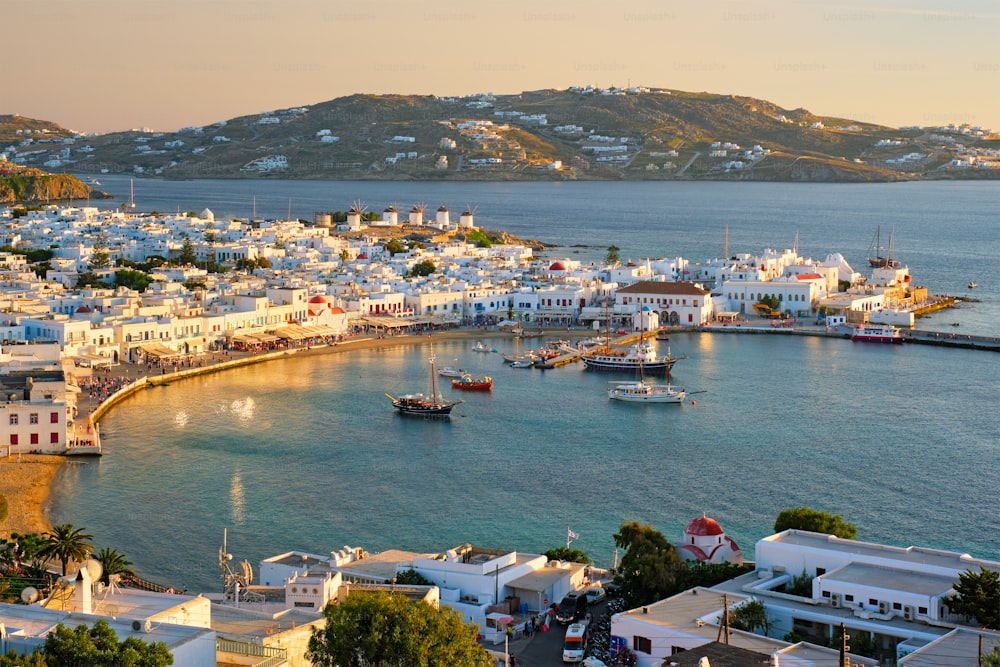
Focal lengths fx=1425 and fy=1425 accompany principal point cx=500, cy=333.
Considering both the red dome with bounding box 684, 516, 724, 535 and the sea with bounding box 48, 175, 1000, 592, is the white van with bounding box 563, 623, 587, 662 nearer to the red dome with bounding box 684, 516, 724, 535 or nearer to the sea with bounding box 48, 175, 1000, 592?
the red dome with bounding box 684, 516, 724, 535

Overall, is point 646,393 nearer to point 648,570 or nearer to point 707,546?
point 707,546

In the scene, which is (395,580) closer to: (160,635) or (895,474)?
(160,635)

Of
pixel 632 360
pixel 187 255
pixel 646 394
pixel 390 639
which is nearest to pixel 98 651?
pixel 390 639

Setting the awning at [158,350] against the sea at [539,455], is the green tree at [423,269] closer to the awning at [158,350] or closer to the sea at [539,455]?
the sea at [539,455]

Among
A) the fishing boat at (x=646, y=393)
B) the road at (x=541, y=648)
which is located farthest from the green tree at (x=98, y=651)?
the fishing boat at (x=646, y=393)

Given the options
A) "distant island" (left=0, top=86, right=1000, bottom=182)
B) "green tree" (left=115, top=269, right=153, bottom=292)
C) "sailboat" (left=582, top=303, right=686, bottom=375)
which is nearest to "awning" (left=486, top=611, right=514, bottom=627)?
"sailboat" (left=582, top=303, right=686, bottom=375)

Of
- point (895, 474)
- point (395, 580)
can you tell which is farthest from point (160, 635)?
point (895, 474)

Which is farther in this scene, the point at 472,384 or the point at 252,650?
the point at 472,384
